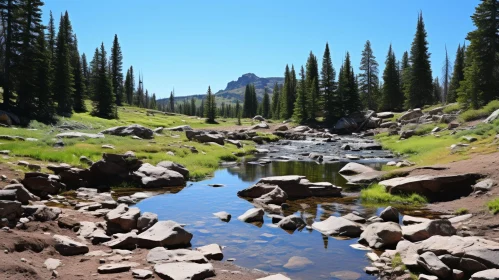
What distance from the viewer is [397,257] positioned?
421 inches

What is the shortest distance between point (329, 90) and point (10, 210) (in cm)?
8618

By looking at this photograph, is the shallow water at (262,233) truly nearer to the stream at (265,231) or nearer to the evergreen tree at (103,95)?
the stream at (265,231)

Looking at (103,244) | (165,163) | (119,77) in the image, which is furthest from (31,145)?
(119,77)

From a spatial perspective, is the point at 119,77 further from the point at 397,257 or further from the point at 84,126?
the point at 397,257

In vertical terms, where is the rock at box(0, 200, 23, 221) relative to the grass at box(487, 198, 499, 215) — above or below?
above

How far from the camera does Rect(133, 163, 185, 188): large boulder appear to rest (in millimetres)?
23391

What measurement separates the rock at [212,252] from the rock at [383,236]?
4.93 meters

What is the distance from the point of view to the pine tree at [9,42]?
156 feet

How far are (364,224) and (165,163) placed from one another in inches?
629

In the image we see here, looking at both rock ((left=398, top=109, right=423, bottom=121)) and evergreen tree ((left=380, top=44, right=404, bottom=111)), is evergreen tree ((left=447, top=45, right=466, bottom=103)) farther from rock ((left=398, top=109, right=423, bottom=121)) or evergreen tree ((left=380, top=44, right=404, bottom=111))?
rock ((left=398, top=109, right=423, bottom=121))

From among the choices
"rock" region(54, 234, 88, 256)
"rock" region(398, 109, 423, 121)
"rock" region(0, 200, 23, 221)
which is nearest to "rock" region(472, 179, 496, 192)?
"rock" region(54, 234, 88, 256)

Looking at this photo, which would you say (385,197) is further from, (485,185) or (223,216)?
(223,216)

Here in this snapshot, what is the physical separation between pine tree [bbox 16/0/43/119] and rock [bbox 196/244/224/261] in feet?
148

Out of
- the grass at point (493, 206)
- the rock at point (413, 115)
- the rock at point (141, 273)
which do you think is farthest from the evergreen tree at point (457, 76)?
the rock at point (141, 273)
